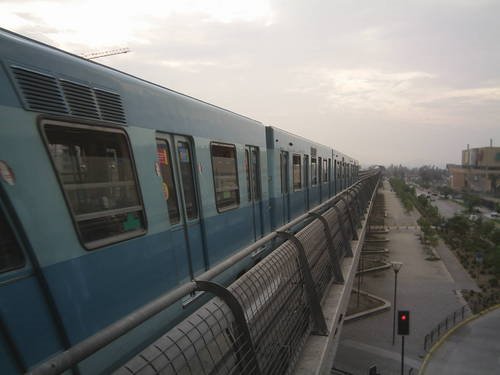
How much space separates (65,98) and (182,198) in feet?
6.56

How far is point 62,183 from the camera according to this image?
2639 mm

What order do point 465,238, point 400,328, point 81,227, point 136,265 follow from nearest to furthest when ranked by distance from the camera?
point 81,227 < point 136,265 < point 400,328 < point 465,238

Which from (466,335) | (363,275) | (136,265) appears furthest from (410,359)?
(136,265)

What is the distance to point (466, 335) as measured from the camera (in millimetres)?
17609

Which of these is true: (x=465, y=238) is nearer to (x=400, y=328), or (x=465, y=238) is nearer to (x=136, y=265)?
(x=400, y=328)

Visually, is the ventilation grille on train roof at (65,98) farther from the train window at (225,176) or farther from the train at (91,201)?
the train window at (225,176)

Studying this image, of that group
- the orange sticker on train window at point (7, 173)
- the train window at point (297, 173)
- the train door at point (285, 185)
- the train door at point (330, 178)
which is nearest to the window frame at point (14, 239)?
the orange sticker on train window at point (7, 173)

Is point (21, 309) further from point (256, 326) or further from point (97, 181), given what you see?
point (256, 326)

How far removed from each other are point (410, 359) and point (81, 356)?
17763 mm

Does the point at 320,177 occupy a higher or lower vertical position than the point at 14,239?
lower

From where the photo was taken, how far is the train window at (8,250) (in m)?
2.16

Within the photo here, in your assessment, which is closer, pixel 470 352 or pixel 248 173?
pixel 248 173

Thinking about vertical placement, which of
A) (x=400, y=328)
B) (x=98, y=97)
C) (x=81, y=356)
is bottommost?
(x=400, y=328)

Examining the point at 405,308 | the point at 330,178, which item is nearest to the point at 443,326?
the point at 405,308
